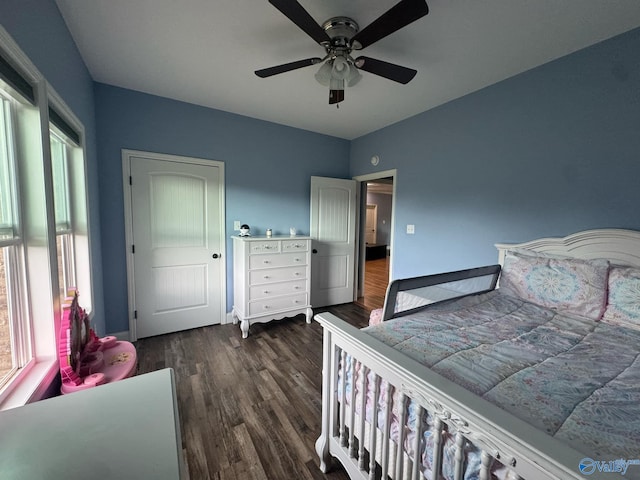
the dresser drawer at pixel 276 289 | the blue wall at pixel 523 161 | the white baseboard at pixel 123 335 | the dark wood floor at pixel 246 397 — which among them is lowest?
the dark wood floor at pixel 246 397

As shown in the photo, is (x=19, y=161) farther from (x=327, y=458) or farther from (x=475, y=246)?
(x=475, y=246)

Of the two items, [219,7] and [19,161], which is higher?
[219,7]

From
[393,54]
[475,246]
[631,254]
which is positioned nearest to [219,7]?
[393,54]

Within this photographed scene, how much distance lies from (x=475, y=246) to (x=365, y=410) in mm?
2025

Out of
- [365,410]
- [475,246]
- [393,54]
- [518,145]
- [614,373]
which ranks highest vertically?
[393,54]

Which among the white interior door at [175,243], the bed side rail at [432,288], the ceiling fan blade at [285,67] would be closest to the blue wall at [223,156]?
→ the white interior door at [175,243]

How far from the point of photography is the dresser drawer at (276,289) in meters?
2.88

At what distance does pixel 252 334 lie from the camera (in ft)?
9.52

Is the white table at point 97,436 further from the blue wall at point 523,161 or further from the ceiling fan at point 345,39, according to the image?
the blue wall at point 523,161

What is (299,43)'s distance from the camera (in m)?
1.84

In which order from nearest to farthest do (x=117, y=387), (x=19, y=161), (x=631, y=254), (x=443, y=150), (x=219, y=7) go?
(x=117, y=387), (x=19, y=161), (x=219, y=7), (x=631, y=254), (x=443, y=150)

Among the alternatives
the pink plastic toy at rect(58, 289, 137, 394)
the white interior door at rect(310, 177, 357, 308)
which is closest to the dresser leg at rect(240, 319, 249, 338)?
the white interior door at rect(310, 177, 357, 308)

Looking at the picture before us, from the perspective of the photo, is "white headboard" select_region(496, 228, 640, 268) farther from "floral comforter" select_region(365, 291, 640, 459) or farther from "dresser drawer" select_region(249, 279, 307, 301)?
"dresser drawer" select_region(249, 279, 307, 301)

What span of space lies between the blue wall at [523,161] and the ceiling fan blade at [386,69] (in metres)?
1.17
